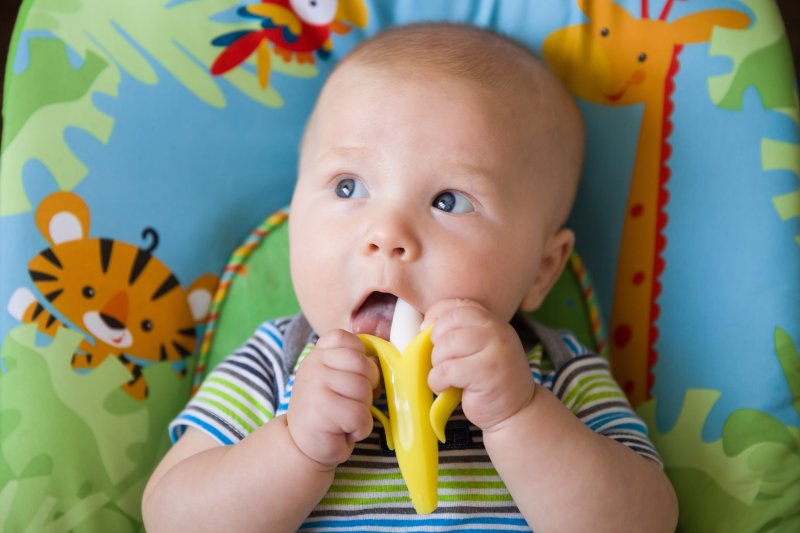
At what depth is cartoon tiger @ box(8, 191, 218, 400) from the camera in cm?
110

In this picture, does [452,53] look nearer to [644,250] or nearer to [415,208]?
[415,208]

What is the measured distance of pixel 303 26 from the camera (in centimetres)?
131

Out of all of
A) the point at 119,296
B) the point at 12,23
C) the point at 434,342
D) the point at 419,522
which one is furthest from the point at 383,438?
the point at 12,23

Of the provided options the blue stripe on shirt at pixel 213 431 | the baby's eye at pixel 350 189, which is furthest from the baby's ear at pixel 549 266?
the blue stripe on shirt at pixel 213 431

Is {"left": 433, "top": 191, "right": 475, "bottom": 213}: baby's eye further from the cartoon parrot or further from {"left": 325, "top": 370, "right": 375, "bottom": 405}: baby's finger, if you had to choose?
the cartoon parrot

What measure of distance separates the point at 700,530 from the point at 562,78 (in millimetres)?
657

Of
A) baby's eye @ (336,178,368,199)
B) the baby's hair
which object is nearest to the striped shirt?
baby's eye @ (336,178,368,199)

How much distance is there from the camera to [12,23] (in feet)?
6.34

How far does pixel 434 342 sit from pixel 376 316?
0.12 meters

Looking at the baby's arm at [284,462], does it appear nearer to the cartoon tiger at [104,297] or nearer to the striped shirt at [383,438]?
the striped shirt at [383,438]

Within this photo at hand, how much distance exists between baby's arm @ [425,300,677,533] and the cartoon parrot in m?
0.59

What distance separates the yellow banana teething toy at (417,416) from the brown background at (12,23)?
1363 millimetres

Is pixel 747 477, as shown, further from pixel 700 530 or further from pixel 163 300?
pixel 163 300

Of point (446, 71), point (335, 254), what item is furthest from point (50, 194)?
point (446, 71)
